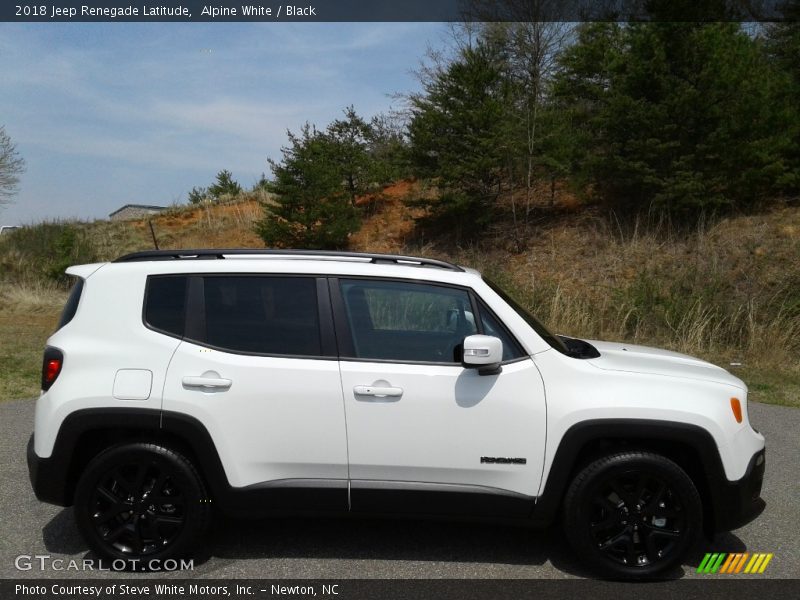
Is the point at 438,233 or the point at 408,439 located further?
the point at 438,233

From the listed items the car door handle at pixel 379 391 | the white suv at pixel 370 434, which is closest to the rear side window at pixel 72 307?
the white suv at pixel 370 434

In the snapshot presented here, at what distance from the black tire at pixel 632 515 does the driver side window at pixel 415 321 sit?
3.22 ft

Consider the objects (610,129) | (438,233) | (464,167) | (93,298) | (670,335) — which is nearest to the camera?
(93,298)

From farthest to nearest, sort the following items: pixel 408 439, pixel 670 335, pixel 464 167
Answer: pixel 464 167, pixel 670 335, pixel 408 439

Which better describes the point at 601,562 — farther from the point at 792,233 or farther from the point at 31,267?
the point at 31,267

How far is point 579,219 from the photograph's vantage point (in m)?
23.2

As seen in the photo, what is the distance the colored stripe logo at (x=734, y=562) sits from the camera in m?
4.23

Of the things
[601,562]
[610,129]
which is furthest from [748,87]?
[601,562]

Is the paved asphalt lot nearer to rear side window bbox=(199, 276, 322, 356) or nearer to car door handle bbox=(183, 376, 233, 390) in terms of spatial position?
car door handle bbox=(183, 376, 233, 390)

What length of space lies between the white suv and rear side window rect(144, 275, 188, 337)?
2 cm

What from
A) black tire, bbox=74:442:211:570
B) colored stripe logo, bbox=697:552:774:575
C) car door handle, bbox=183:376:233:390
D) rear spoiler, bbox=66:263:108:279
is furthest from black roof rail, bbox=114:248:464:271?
colored stripe logo, bbox=697:552:774:575

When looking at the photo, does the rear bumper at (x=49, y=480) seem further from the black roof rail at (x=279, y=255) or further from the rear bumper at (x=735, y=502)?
the rear bumper at (x=735, y=502)

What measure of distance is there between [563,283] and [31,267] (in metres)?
18.5
